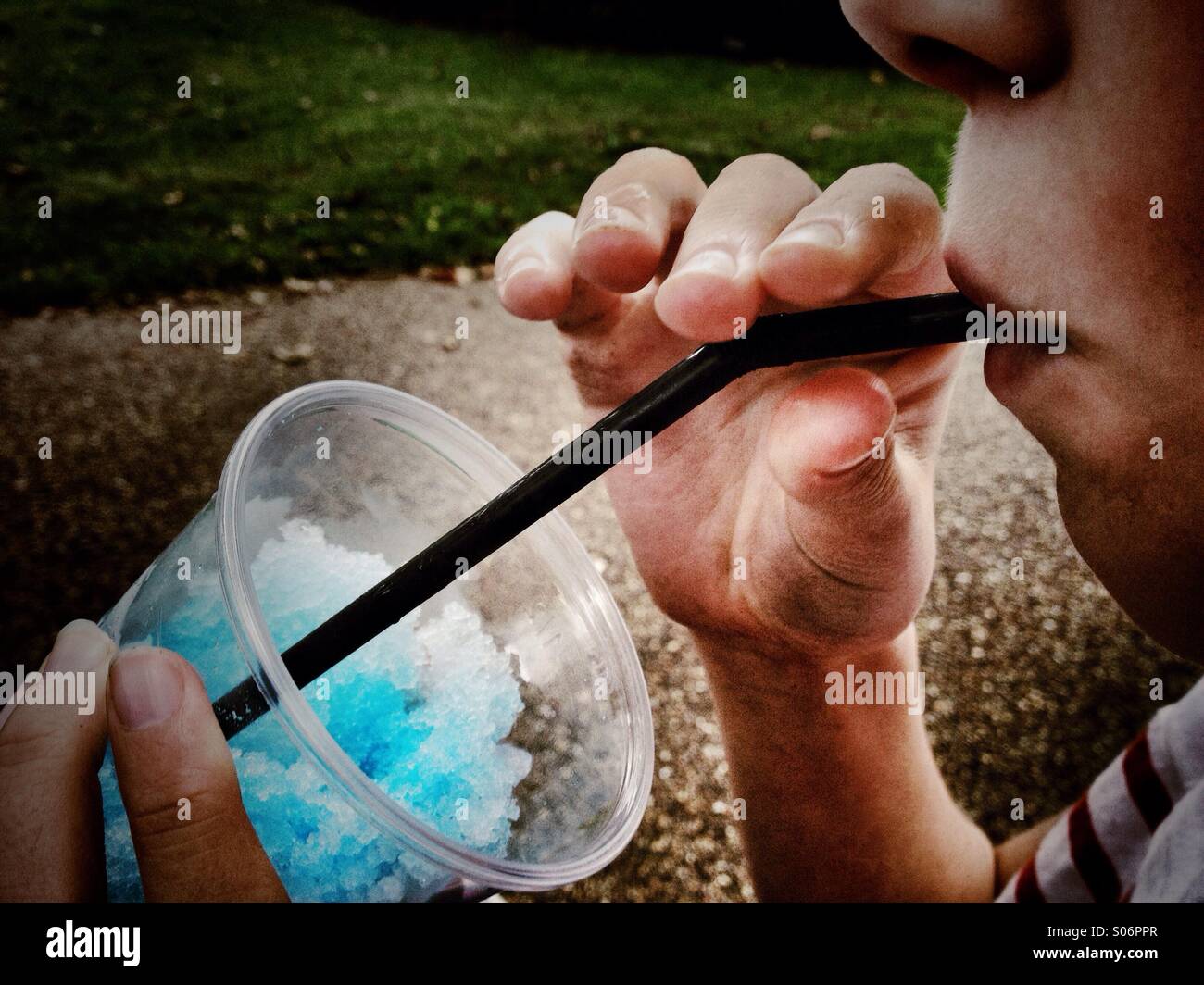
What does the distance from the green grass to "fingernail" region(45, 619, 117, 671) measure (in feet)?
8.06

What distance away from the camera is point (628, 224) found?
77cm

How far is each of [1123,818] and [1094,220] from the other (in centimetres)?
87

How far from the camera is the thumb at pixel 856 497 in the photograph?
740mm

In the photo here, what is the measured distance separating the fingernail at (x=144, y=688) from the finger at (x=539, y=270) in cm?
45

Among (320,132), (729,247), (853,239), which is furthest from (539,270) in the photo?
(320,132)

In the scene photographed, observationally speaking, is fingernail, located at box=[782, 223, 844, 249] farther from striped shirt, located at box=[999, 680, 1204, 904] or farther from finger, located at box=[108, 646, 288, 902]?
striped shirt, located at box=[999, 680, 1204, 904]

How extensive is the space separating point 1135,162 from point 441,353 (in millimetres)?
2236

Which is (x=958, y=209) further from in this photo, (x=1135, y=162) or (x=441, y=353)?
(x=441, y=353)

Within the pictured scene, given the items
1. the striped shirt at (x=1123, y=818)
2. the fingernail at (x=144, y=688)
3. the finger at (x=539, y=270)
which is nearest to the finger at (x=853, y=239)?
the finger at (x=539, y=270)

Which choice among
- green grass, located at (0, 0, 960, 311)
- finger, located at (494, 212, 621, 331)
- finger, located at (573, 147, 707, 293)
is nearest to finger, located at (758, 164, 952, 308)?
finger, located at (573, 147, 707, 293)

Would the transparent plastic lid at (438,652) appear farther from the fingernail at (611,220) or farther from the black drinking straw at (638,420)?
the fingernail at (611,220)

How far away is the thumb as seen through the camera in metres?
0.74
